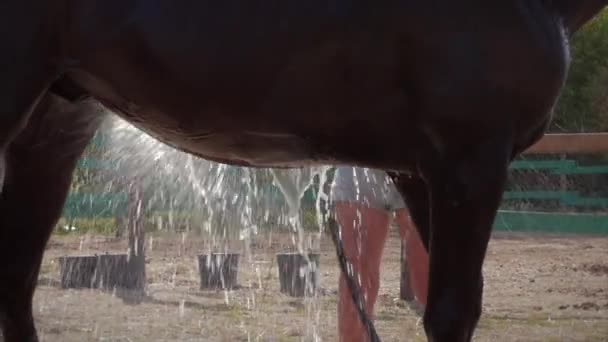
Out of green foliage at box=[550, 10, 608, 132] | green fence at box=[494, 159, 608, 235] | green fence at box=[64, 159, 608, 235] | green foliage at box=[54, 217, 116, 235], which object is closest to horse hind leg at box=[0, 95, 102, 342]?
green foliage at box=[54, 217, 116, 235]

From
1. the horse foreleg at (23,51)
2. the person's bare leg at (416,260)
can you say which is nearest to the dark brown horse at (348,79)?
the horse foreleg at (23,51)

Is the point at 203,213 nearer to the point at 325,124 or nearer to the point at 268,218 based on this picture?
the point at 268,218

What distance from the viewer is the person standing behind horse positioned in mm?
2705

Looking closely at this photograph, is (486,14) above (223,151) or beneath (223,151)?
above

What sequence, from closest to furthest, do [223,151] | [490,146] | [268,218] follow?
[490,146] < [223,151] < [268,218]

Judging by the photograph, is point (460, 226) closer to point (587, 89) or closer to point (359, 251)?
point (359, 251)

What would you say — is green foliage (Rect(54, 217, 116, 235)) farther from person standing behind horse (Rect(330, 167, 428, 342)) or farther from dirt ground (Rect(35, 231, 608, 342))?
person standing behind horse (Rect(330, 167, 428, 342))

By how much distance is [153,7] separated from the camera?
1.59 m

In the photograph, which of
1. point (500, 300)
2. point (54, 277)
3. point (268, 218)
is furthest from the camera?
point (54, 277)

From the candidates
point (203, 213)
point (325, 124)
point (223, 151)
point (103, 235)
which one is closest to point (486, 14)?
point (325, 124)

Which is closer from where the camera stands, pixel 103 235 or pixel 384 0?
pixel 384 0

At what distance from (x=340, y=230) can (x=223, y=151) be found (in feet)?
3.62

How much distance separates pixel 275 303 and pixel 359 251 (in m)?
1.47

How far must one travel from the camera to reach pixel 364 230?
2754 millimetres
